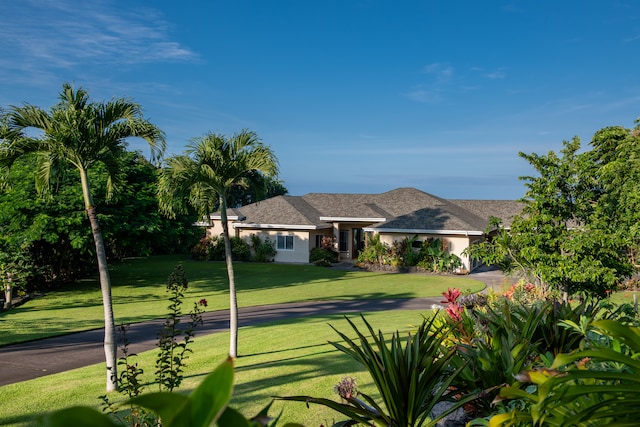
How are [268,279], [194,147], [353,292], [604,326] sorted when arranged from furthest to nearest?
1. [268,279]
2. [353,292]
3. [194,147]
4. [604,326]

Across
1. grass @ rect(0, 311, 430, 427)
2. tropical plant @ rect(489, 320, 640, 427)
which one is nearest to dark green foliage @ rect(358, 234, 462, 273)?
grass @ rect(0, 311, 430, 427)

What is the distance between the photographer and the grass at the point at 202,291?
18022mm

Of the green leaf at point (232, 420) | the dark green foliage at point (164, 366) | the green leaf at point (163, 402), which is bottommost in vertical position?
the dark green foliage at point (164, 366)

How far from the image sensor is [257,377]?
32.2ft

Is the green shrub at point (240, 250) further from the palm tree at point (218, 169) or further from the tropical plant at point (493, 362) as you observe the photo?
the tropical plant at point (493, 362)

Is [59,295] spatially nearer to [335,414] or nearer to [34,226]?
[34,226]

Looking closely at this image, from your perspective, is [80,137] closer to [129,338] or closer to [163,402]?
[129,338]

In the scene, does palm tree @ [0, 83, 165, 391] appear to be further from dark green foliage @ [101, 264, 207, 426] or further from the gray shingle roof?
the gray shingle roof

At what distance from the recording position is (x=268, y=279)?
29344mm

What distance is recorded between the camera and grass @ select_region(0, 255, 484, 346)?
18022 millimetres

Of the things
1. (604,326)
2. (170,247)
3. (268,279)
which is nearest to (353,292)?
(268,279)

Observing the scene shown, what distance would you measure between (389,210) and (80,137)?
107 feet

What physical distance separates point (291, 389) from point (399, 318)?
7716 millimetres

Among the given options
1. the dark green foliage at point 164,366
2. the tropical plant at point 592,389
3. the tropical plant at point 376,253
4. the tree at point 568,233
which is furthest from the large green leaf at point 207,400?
the tropical plant at point 376,253
